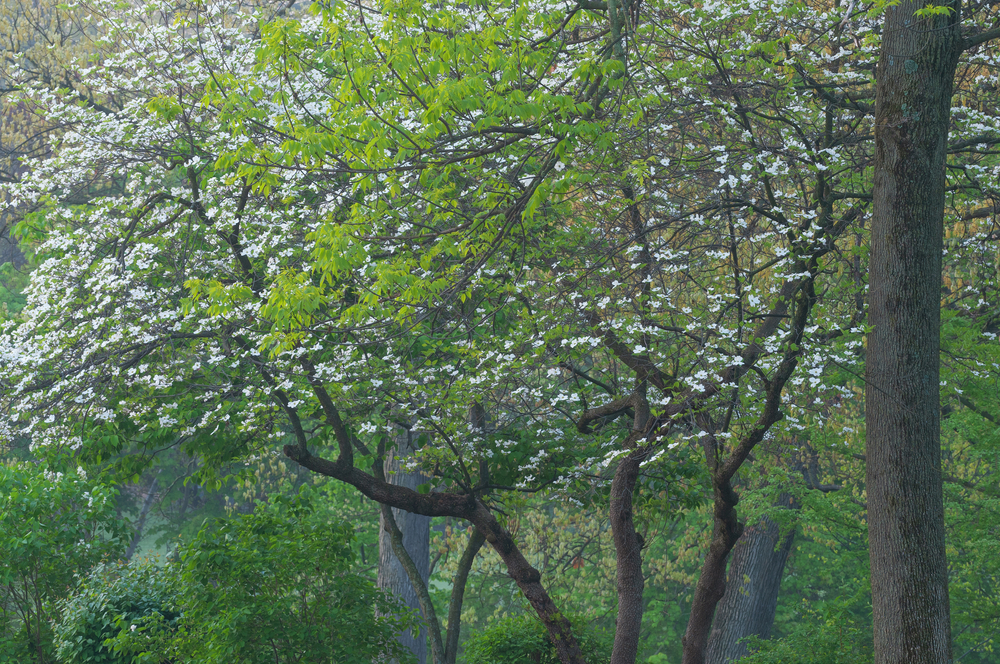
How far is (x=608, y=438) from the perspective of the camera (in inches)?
381

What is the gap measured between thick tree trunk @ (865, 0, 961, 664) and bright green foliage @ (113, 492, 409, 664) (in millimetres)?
4472

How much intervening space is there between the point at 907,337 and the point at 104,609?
26.6 ft

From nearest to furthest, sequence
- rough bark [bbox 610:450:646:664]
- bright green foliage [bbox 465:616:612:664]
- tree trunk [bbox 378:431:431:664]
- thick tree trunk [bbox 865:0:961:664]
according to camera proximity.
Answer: thick tree trunk [bbox 865:0:961:664]
rough bark [bbox 610:450:646:664]
bright green foliage [bbox 465:616:612:664]
tree trunk [bbox 378:431:431:664]

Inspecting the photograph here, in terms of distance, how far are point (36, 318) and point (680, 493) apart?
8.01 m

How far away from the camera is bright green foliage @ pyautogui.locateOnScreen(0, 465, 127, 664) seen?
29.1 ft

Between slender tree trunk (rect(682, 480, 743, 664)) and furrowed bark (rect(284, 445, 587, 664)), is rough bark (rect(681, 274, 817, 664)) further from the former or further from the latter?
furrowed bark (rect(284, 445, 587, 664))

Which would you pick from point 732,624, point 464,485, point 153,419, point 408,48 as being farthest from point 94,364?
point 732,624

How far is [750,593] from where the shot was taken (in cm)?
1405

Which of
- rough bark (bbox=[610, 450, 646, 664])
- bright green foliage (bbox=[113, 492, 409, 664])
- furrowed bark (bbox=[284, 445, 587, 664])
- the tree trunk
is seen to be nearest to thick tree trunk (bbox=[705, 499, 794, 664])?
the tree trunk

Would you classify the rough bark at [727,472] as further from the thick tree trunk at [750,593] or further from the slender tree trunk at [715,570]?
the thick tree trunk at [750,593]

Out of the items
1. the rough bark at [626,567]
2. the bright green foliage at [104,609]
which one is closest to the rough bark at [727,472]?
the rough bark at [626,567]

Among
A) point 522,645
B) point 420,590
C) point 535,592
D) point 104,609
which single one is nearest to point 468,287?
point 535,592

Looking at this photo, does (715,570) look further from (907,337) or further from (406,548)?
(406,548)

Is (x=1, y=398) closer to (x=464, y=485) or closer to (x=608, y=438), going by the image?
(x=464, y=485)
